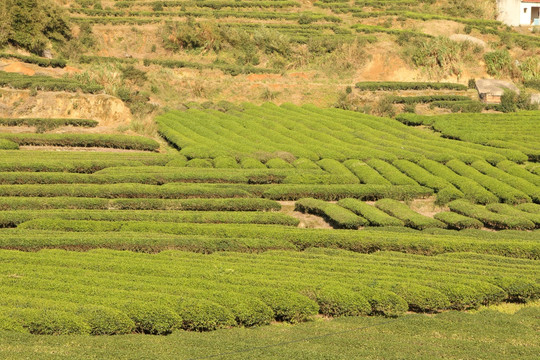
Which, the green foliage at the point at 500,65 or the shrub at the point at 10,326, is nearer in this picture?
the shrub at the point at 10,326

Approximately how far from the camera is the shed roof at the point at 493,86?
61.4 m

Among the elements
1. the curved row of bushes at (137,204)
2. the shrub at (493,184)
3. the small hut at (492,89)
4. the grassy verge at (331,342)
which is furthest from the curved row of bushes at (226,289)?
the small hut at (492,89)

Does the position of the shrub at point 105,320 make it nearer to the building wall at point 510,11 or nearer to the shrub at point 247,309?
the shrub at point 247,309

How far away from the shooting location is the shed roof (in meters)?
61.4

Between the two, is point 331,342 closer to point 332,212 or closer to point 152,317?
point 152,317

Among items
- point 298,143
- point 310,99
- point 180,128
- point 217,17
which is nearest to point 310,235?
point 298,143

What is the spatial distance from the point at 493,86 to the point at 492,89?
2.68ft

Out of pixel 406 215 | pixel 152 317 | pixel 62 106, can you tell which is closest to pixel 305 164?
pixel 406 215

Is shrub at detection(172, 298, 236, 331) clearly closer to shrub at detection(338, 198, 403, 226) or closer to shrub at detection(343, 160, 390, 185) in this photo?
shrub at detection(338, 198, 403, 226)

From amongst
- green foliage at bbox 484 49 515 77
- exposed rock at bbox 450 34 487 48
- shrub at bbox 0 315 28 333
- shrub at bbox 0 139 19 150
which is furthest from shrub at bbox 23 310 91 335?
exposed rock at bbox 450 34 487 48

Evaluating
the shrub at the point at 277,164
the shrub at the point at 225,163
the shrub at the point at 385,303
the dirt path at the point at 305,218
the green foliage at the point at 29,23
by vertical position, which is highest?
the green foliage at the point at 29,23

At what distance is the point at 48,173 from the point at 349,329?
23072 mm

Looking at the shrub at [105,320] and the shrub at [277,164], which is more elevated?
the shrub at [105,320]

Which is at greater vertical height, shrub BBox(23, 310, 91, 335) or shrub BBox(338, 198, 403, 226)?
shrub BBox(23, 310, 91, 335)
